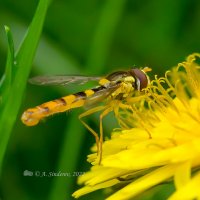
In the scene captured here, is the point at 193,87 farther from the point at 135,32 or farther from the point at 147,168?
the point at 135,32

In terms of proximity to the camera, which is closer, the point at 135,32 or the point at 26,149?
the point at 26,149

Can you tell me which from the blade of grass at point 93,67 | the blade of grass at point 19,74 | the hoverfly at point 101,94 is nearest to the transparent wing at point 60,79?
the hoverfly at point 101,94

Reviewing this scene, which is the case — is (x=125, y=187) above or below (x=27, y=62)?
below

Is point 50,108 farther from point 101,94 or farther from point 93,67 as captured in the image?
point 93,67

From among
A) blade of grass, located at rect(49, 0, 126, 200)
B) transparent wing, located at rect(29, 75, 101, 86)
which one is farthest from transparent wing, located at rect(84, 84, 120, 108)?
blade of grass, located at rect(49, 0, 126, 200)

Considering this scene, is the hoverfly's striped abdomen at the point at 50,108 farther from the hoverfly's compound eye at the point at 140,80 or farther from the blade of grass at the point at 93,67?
the blade of grass at the point at 93,67

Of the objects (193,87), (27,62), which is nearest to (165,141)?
(193,87)
